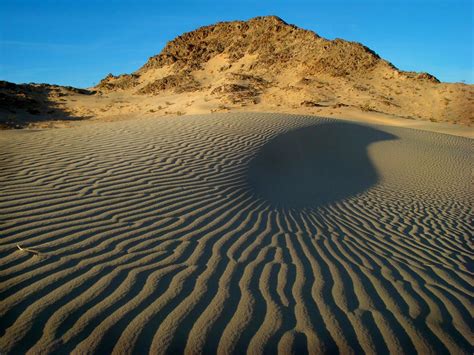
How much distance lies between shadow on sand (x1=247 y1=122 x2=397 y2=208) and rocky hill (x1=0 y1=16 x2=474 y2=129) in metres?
12.4

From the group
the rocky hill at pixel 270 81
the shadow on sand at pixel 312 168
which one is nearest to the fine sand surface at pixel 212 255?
the shadow on sand at pixel 312 168

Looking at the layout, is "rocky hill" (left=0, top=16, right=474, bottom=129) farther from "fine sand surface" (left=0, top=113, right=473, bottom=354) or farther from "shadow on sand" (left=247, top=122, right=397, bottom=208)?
"fine sand surface" (left=0, top=113, right=473, bottom=354)

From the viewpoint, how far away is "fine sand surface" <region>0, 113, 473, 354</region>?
2373mm

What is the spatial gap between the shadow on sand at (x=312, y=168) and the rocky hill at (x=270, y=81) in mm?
12438

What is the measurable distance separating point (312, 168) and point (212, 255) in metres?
6.13

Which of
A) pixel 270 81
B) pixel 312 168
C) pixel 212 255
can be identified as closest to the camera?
pixel 212 255

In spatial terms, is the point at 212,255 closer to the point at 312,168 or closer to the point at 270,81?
the point at 312,168

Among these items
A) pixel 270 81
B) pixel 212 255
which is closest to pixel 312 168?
pixel 212 255

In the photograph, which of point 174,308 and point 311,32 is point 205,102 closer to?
point 311,32

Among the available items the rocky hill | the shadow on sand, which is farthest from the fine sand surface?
the rocky hill

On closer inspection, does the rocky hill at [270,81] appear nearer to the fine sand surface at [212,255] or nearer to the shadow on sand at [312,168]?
the shadow on sand at [312,168]

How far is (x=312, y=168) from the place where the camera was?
9.24m

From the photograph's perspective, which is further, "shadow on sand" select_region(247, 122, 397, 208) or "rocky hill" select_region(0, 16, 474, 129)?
"rocky hill" select_region(0, 16, 474, 129)

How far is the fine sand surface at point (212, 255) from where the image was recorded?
2.37 metres
